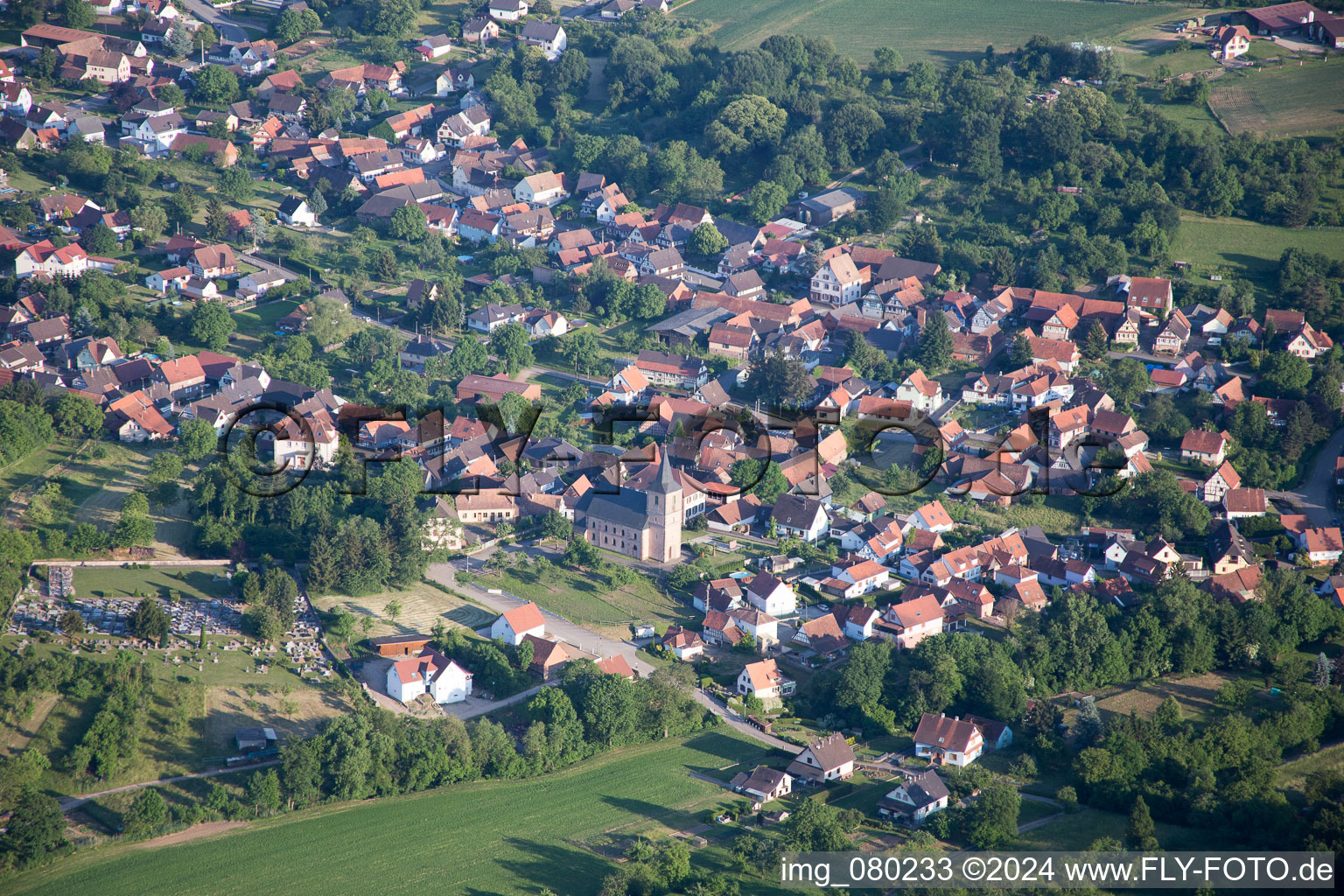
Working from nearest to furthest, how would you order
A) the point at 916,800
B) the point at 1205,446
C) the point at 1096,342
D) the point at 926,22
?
the point at 916,800 < the point at 1205,446 < the point at 1096,342 < the point at 926,22

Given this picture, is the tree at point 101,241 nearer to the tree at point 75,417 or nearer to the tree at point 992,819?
the tree at point 75,417

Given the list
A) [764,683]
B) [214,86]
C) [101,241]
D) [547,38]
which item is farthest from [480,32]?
[764,683]

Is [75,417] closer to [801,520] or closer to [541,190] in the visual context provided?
[801,520]

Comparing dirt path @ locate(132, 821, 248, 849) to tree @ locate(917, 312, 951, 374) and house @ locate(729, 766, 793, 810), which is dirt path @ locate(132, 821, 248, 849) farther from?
tree @ locate(917, 312, 951, 374)

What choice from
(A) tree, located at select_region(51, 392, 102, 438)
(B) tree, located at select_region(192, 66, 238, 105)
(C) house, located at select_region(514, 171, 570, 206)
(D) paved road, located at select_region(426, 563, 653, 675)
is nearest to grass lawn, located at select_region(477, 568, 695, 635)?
(D) paved road, located at select_region(426, 563, 653, 675)

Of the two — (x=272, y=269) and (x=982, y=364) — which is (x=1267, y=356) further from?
(x=272, y=269)

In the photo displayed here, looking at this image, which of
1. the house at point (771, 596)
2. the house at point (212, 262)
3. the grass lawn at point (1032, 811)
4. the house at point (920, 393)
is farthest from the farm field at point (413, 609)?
the house at point (212, 262)
